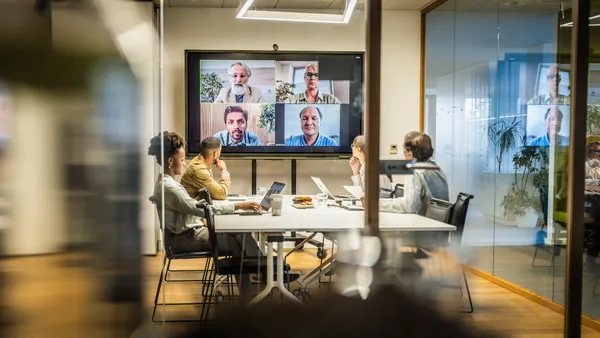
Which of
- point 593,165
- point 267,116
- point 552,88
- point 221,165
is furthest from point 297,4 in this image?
point 593,165

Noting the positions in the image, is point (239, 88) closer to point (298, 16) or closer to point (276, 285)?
point (298, 16)

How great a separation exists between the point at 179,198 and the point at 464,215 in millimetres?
1783

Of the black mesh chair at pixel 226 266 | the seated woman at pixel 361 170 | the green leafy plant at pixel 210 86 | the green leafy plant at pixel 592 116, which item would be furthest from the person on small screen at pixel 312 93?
the green leafy plant at pixel 592 116

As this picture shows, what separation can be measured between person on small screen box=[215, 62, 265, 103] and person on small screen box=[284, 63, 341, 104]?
23 centimetres

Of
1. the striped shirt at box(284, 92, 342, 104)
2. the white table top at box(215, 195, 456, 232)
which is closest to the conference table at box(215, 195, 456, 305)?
the white table top at box(215, 195, 456, 232)

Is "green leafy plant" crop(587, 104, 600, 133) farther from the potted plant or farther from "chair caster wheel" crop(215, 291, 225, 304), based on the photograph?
"chair caster wheel" crop(215, 291, 225, 304)

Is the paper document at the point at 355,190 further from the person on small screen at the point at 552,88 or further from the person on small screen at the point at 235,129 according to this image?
the person on small screen at the point at 552,88

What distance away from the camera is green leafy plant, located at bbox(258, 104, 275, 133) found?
9.49ft

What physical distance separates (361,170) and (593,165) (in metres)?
1.60

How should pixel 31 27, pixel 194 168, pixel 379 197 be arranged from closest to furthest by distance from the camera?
pixel 31 27, pixel 194 168, pixel 379 197

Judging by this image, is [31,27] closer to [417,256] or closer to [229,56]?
[229,56]

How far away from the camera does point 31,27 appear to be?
249cm

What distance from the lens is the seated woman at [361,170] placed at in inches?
119

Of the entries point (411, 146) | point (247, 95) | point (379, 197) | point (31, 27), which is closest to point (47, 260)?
point (31, 27)
